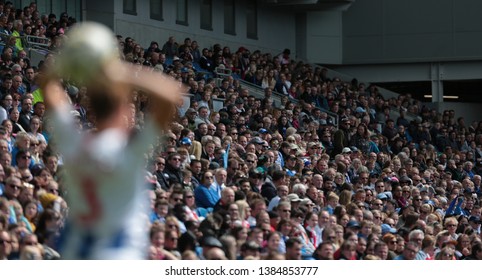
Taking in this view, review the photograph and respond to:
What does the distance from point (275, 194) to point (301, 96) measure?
36.1 ft

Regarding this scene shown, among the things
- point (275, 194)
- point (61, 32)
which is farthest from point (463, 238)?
point (61, 32)

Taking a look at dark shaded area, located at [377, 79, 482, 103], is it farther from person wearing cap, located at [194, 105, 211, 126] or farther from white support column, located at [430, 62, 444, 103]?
person wearing cap, located at [194, 105, 211, 126]

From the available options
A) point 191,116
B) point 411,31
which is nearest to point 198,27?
point 411,31

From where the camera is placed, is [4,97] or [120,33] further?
[120,33]

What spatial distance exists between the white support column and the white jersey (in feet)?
86.2

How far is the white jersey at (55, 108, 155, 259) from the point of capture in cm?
354

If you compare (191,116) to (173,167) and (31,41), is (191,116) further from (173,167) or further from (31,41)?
(173,167)

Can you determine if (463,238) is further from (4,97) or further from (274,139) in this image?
(4,97)

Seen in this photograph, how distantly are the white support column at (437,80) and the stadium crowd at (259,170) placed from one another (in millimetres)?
4028

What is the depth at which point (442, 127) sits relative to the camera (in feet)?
82.0

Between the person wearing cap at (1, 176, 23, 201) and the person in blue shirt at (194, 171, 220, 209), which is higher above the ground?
the person wearing cap at (1, 176, 23, 201)

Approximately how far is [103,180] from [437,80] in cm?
2674

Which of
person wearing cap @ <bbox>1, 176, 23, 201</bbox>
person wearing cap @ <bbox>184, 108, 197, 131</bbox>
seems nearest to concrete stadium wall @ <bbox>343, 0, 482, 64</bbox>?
person wearing cap @ <bbox>184, 108, 197, 131</bbox>

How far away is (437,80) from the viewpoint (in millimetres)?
29656
